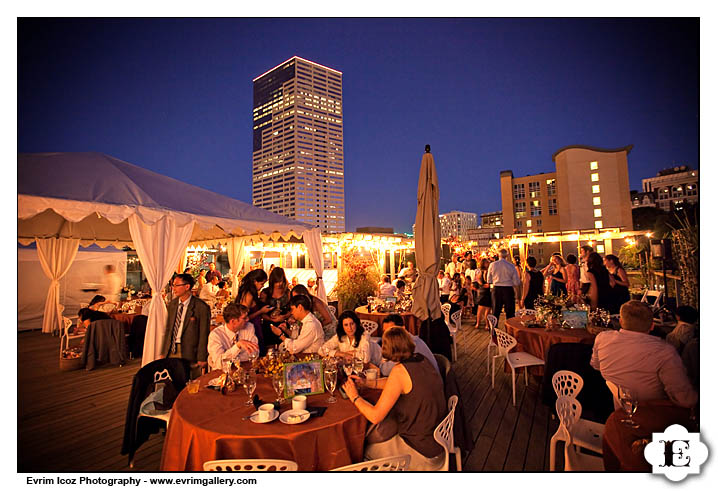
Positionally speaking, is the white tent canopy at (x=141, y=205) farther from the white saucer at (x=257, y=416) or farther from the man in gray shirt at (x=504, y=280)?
the man in gray shirt at (x=504, y=280)

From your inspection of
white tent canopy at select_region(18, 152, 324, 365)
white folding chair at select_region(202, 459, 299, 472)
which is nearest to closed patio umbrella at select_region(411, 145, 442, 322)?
white folding chair at select_region(202, 459, 299, 472)

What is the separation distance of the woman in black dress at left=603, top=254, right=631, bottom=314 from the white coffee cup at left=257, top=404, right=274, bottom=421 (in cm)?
549

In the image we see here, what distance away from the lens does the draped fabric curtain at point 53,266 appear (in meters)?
7.56

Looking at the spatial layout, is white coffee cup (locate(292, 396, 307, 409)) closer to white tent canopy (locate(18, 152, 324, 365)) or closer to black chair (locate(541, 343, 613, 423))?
black chair (locate(541, 343, 613, 423))

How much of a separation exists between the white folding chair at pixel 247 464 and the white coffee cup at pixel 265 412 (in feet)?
0.78

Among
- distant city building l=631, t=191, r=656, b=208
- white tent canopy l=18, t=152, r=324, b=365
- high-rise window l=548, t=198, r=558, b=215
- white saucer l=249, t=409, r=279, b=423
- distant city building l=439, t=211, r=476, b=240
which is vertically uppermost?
distant city building l=439, t=211, r=476, b=240

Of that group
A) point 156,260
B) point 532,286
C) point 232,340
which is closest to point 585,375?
point 232,340

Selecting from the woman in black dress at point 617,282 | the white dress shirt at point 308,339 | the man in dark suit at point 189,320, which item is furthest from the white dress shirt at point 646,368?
the man in dark suit at point 189,320

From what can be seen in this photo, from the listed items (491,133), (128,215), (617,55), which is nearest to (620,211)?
(491,133)

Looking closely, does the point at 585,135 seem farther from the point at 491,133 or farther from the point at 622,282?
the point at 622,282

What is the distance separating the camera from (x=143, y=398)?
248 centimetres

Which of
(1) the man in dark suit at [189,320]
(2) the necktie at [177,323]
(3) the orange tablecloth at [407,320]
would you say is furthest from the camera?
(3) the orange tablecloth at [407,320]

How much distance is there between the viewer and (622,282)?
16.9ft

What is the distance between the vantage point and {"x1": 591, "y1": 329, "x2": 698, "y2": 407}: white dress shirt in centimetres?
202
